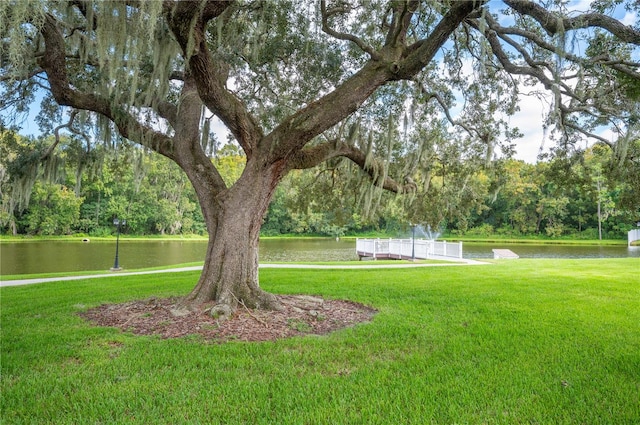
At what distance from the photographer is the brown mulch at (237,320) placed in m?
4.09

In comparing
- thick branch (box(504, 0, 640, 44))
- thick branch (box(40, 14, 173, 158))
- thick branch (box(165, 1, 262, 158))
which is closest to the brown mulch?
thick branch (box(165, 1, 262, 158))

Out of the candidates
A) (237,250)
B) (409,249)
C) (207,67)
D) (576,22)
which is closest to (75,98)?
(207,67)

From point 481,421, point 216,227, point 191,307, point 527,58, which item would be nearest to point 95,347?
point 191,307

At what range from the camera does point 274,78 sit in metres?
7.11

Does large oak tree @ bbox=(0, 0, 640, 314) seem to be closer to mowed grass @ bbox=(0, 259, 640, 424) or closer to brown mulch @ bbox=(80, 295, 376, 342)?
brown mulch @ bbox=(80, 295, 376, 342)

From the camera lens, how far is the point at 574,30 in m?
3.70

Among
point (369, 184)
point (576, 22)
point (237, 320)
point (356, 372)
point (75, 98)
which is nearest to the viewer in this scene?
point (356, 372)

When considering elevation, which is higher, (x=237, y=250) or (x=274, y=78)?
(x=274, y=78)

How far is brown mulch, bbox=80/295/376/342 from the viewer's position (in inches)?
161

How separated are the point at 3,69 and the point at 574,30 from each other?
758 centimetres

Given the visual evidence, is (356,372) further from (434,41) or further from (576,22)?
(576,22)

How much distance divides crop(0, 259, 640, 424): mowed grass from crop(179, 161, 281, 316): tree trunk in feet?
3.49

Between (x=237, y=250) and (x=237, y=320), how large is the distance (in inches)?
34.9

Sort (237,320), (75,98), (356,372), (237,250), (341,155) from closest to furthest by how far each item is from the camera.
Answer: (356,372) → (237,320) → (237,250) → (75,98) → (341,155)
